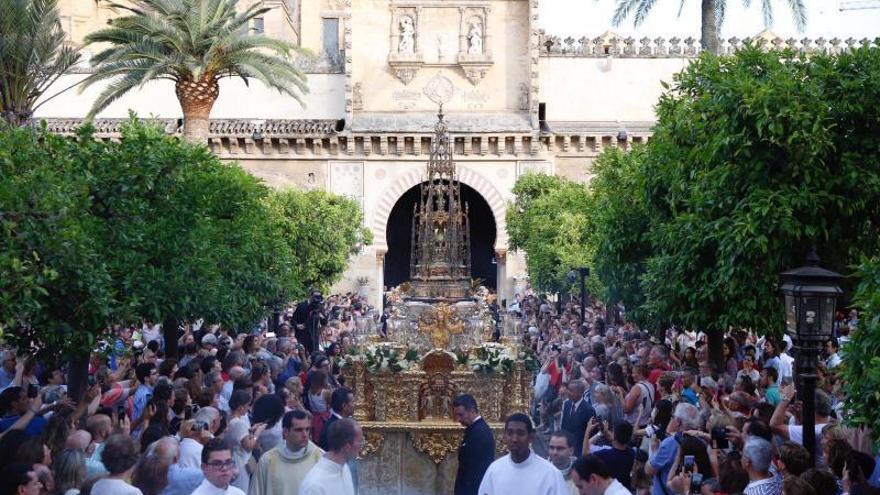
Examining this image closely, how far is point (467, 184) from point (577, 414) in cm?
2935

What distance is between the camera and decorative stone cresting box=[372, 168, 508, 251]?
40000 mm

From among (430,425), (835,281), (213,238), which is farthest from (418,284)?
(835,281)

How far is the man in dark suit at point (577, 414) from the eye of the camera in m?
10.8

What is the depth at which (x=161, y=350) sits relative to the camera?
712 inches

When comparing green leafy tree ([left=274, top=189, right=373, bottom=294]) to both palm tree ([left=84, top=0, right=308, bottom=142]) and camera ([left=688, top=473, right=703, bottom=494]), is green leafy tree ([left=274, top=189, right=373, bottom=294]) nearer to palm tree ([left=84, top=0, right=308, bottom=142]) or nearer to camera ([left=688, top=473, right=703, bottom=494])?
palm tree ([left=84, top=0, right=308, bottom=142])

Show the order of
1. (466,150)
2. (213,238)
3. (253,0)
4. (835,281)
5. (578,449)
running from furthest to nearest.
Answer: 1. (253,0)
2. (466,150)
3. (213,238)
4. (578,449)
5. (835,281)

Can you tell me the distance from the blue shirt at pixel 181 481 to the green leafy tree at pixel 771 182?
6258 millimetres

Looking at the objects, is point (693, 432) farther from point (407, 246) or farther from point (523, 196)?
point (407, 246)

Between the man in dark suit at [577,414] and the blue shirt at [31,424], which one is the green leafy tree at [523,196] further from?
the blue shirt at [31,424]

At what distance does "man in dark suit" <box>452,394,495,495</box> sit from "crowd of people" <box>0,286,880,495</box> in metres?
0.01

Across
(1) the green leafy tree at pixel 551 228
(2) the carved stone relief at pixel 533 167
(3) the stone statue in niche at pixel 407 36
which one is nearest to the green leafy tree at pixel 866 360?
(1) the green leafy tree at pixel 551 228

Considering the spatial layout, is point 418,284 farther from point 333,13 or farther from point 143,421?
point 333,13

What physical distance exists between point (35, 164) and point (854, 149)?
25.4 ft

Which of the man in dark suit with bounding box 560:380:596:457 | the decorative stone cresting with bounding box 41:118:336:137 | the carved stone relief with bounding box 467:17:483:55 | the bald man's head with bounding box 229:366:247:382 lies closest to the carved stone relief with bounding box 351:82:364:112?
the decorative stone cresting with bounding box 41:118:336:137
